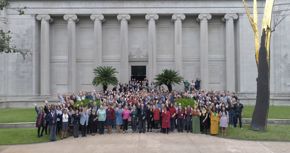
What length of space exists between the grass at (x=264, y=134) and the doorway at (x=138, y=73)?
28744 mm

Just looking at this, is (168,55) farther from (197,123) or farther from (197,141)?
(197,141)

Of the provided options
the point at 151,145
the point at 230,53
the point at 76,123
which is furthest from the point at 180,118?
the point at 230,53

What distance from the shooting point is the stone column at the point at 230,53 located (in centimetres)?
5869

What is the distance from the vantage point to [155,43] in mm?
59062

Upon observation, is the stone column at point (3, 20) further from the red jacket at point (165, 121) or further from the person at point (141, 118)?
the red jacket at point (165, 121)

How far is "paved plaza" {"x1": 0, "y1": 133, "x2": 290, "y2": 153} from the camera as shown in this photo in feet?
83.1

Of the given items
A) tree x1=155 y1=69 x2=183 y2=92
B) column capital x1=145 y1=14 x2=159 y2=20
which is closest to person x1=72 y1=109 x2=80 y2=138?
tree x1=155 y1=69 x2=183 y2=92

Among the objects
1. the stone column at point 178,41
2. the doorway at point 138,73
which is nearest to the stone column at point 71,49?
the doorway at point 138,73

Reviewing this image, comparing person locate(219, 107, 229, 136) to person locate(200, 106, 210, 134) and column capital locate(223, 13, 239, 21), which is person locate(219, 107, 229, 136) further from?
column capital locate(223, 13, 239, 21)

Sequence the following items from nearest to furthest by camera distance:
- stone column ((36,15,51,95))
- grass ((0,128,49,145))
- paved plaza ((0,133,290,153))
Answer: paved plaza ((0,133,290,153)) < grass ((0,128,49,145)) < stone column ((36,15,51,95))

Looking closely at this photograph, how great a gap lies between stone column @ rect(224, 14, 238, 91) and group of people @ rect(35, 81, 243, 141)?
81.7ft

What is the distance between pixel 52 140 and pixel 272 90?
35.7 metres

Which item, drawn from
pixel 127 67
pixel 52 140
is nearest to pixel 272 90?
pixel 127 67

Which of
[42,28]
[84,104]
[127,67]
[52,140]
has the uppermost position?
[42,28]
